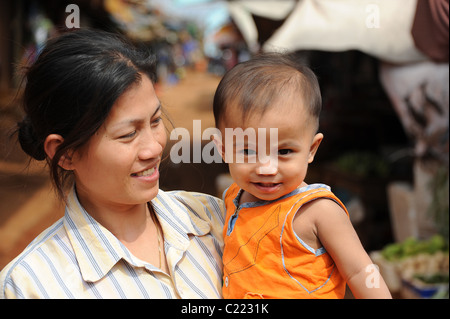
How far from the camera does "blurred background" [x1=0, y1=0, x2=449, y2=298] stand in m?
3.83

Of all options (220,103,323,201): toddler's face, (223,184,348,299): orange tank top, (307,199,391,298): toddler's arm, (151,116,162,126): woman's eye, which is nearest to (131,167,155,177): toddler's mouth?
(151,116,162,126): woman's eye

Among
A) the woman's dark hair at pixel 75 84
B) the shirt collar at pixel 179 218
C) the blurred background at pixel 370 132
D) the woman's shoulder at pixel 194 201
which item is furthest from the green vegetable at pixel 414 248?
the woman's dark hair at pixel 75 84

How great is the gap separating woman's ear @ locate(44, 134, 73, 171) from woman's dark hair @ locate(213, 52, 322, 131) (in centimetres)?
50

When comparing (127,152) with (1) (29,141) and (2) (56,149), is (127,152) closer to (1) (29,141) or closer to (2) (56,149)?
(2) (56,149)

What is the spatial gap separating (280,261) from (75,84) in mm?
827

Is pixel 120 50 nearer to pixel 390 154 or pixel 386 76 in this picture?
pixel 386 76

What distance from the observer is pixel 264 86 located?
4.78ft

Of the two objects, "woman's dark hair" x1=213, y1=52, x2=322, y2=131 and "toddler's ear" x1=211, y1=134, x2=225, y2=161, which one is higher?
"woman's dark hair" x1=213, y1=52, x2=322, y2=131

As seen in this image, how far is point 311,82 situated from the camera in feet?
5.01

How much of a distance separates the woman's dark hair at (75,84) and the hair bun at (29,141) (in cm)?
6

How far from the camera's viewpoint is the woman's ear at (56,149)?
4.79ft

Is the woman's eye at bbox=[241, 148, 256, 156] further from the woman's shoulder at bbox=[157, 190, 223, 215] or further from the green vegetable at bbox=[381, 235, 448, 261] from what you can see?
the green vegetable at bbox=[381, 235, 448, 261]
